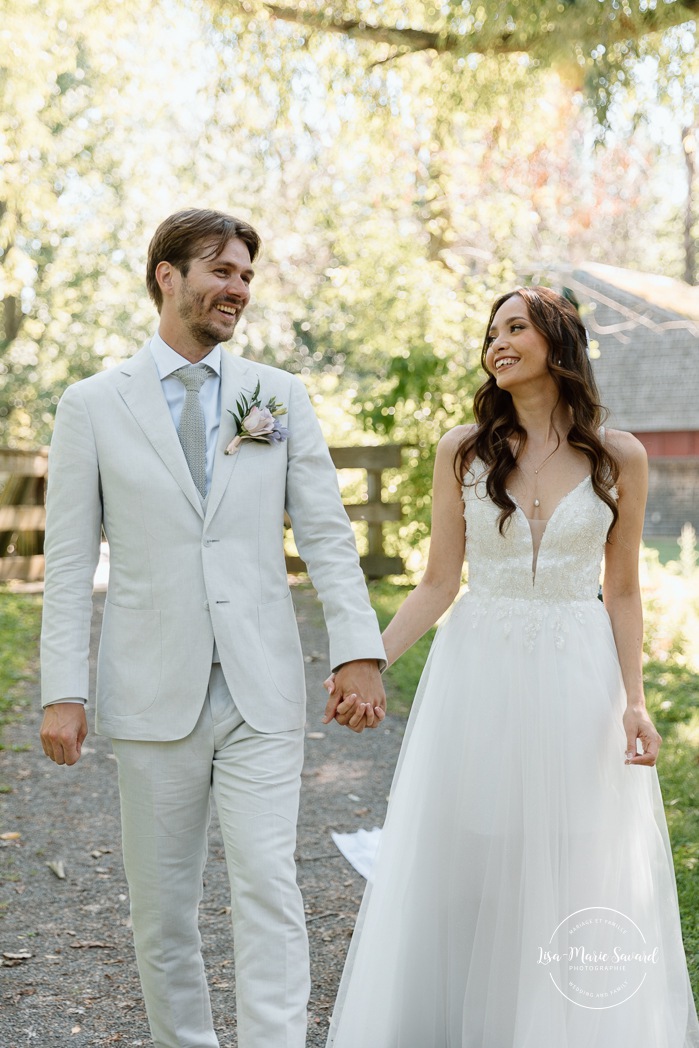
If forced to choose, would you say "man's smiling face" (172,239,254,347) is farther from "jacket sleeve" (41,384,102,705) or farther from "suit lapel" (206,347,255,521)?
"jacket sleeve" (41,384,102,705)

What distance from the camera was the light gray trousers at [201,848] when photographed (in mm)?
2797

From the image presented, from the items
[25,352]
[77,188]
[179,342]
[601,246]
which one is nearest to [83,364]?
[25,352]

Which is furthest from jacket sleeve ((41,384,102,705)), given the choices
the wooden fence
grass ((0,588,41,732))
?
the wooden fence

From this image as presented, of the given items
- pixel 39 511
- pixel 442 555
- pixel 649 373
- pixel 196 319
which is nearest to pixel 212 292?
pixel 196 319

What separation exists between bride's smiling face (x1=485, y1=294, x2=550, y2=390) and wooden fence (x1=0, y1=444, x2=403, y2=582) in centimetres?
934

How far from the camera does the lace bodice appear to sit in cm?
343

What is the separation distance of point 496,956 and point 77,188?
84.1 feet

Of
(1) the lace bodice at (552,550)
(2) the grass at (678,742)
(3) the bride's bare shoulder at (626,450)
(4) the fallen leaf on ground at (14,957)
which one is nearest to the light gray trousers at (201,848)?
(1) the lace bodice at (552,550)

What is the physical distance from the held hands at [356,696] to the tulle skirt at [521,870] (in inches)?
17.9

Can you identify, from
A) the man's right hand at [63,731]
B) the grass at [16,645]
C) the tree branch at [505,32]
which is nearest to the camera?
the man's right hand at [63,731]

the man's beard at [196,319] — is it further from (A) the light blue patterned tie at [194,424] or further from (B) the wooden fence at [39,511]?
(B) the wooden fence at [39,511]

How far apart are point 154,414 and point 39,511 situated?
34.5 ft

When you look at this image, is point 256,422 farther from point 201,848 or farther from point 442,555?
point 201,848

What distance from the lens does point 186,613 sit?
3025 mm
